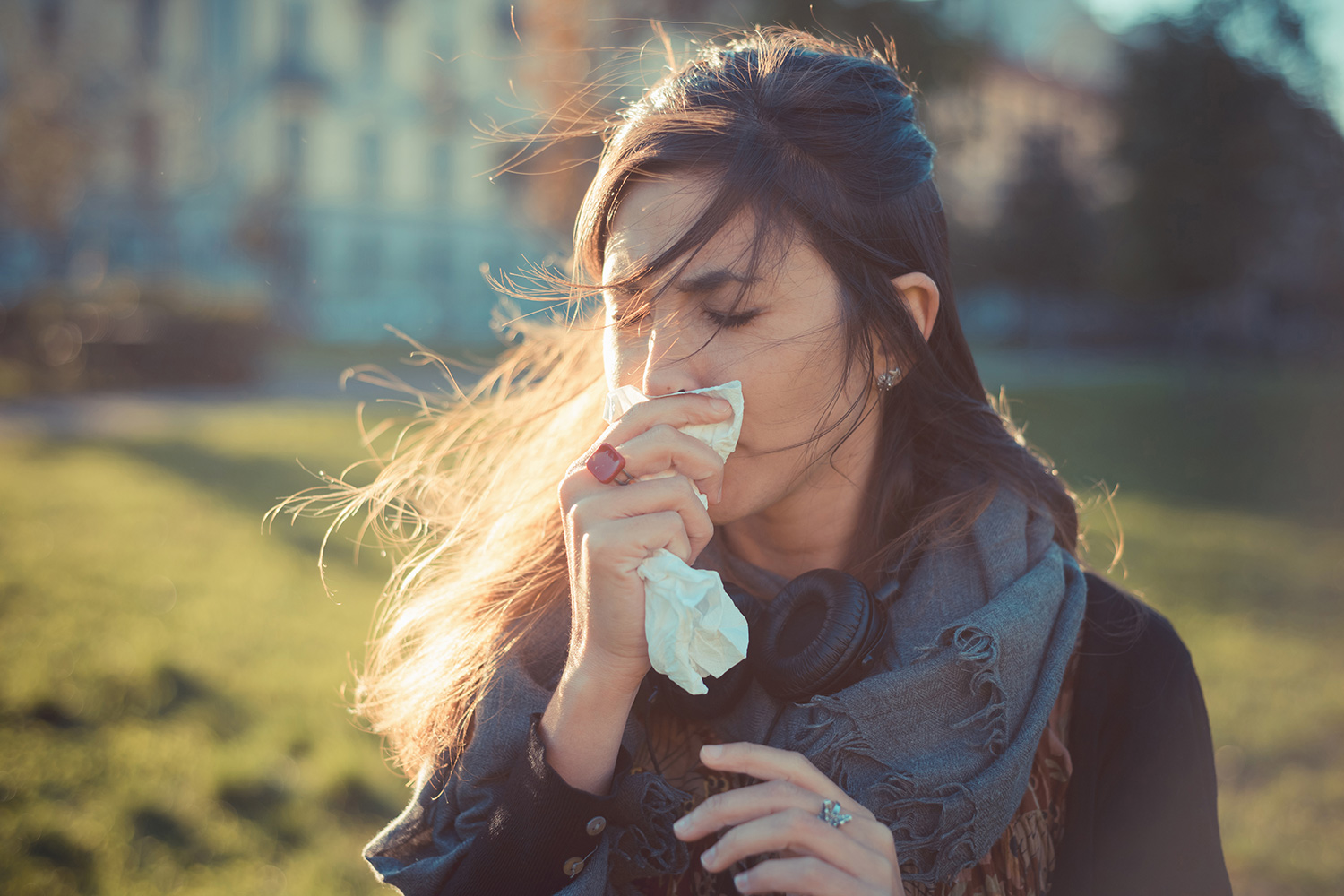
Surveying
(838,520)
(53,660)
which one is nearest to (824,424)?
(838,520)

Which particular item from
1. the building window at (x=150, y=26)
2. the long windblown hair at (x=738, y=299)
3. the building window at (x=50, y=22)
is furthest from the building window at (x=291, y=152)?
the long windblown hair at (x=738, y=299)

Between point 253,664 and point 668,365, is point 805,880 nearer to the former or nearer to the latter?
point 668,365

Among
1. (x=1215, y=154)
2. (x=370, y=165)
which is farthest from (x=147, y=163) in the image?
(x=1215, y=154)

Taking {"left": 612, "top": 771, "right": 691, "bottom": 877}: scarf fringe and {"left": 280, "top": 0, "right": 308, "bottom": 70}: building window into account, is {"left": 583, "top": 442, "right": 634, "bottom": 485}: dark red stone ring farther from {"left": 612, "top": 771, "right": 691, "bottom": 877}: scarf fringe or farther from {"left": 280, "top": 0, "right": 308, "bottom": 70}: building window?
{"left": 280, "top": 0, "right": 308, "bottom": 70}: building window

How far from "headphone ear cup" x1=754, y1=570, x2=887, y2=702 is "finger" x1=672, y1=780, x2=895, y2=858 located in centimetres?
33

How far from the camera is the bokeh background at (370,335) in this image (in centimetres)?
427

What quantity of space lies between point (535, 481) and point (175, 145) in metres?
34.2

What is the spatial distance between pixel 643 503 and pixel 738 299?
48 cm

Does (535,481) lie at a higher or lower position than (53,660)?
higher

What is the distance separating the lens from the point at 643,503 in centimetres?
157

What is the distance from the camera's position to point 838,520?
2.25 metres

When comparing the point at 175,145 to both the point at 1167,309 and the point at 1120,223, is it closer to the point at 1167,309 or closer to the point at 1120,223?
the point at 1120,223

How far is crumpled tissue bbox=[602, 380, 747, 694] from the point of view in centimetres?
152

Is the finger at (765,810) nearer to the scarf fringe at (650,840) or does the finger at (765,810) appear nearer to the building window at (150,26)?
the scarf fringe at (650,840)
